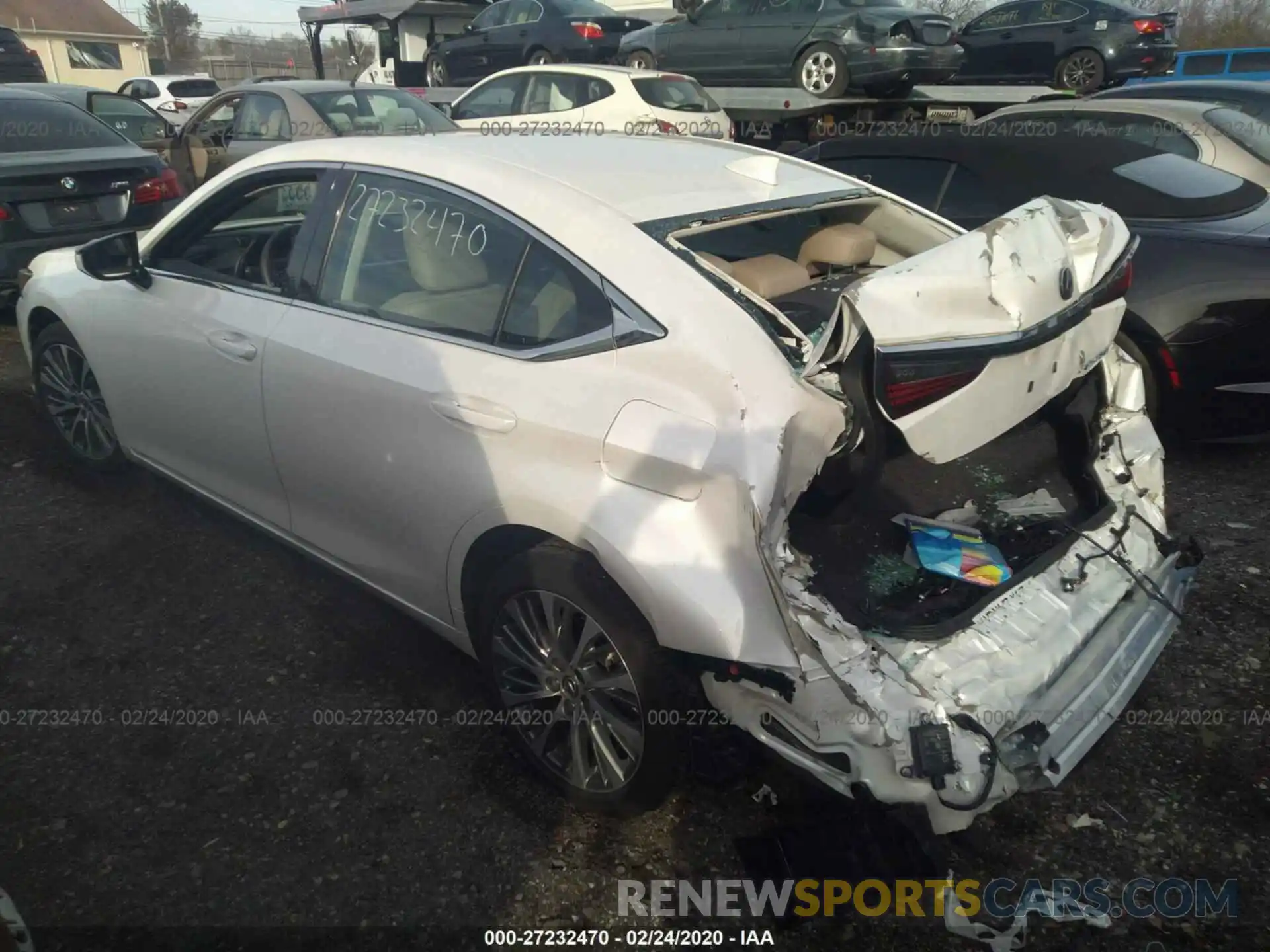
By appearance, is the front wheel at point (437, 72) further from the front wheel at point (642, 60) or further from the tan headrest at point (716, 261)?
the tan headrest at point (716, 261)

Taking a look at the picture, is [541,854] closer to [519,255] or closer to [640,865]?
[640,865]

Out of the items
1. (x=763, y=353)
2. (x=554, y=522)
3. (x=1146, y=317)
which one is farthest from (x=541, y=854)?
(x=1146, y=317)

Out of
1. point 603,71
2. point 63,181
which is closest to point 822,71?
point 603,71

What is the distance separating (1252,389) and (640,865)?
3.37m

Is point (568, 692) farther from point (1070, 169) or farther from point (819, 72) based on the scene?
point (819, 72)

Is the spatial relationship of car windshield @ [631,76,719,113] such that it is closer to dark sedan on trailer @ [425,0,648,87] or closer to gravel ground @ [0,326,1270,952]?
dark sedan on trailer @ [425,0,648,87]

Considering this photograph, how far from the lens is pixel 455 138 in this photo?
3023 mm

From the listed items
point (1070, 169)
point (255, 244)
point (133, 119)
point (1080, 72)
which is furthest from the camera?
point (1080, 72)

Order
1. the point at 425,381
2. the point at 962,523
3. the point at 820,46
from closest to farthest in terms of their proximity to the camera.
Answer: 1. the point at 425,381
2. the point at 962,523
3. the point at 820,46

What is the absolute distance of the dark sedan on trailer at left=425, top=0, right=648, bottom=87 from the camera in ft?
44.5

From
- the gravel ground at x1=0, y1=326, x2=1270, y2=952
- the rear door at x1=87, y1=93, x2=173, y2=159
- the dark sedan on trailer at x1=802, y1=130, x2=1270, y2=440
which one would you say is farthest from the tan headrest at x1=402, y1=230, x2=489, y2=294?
the rear door at x1=87, y1=93, x2=173, y2=159

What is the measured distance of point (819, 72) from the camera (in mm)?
10570

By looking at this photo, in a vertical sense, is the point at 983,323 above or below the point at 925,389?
above

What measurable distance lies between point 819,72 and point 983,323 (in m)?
9.52
